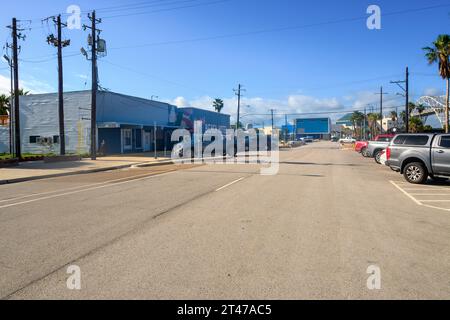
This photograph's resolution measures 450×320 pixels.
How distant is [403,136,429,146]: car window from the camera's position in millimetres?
14188

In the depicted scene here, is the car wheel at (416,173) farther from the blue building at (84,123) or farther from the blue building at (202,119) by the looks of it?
the blue building at (202,119)

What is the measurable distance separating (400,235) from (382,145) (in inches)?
835

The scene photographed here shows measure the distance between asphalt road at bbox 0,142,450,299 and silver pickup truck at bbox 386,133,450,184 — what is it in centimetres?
380

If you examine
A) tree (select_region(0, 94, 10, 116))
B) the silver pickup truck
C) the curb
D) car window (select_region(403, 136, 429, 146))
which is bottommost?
the curb

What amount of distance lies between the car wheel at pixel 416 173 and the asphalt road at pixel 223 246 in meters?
3.86

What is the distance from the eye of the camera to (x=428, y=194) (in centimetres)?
1172

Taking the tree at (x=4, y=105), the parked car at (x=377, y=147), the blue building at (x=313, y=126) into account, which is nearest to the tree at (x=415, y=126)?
the parked car at (x=377, y=147)

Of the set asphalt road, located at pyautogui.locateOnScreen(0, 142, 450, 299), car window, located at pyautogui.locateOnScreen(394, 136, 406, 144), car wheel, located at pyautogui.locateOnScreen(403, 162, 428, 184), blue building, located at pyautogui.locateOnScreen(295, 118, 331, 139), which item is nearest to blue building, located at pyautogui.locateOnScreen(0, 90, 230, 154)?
car window, located at pyautogui.locateOnScreen(394, 136, 406, 144)

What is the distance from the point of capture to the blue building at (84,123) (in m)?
34.2

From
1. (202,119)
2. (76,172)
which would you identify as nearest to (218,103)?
(202,119)

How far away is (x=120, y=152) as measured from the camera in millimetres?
35938

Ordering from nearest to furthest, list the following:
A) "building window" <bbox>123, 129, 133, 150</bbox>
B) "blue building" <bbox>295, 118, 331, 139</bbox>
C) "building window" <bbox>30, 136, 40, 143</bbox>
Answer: "building window" <bbox>123, 129, 133, 150</bbox>
"building window" <bbox>30, 136, 40, 143</bbox>
"blue building" <bbox>295, 118, 331, 139</bbox>

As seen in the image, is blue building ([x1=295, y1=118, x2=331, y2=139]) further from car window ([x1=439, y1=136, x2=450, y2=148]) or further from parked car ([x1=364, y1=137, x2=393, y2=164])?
car window ([x1=439, y1=136, x2=450, y2=148])
